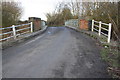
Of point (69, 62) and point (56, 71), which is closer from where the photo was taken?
point (56, 71)

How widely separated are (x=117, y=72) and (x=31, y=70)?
2.32 meters

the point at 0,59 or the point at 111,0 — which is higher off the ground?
the point at 111,0

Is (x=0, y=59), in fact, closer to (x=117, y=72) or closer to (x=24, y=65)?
(x=24, y=65)

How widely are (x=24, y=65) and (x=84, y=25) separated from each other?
30.2ft

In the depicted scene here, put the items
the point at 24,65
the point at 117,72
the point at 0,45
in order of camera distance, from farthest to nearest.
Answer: the point at 0,45 → the point at 24,65 → the point at 117,72

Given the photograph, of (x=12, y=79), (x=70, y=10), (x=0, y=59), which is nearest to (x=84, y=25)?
(x=0, y=59)

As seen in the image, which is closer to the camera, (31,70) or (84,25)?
(31,70)

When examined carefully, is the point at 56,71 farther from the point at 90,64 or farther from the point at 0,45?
the point at 0,45

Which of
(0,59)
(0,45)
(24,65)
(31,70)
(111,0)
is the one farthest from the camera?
(111,0)

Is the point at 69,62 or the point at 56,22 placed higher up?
the point at 56,22

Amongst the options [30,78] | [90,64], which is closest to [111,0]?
[90,64]

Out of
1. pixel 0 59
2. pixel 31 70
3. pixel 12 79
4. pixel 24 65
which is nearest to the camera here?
pixel 12 79

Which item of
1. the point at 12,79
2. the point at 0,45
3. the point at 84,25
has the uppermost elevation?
the point at 84,25

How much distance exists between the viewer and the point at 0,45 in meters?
5.50
